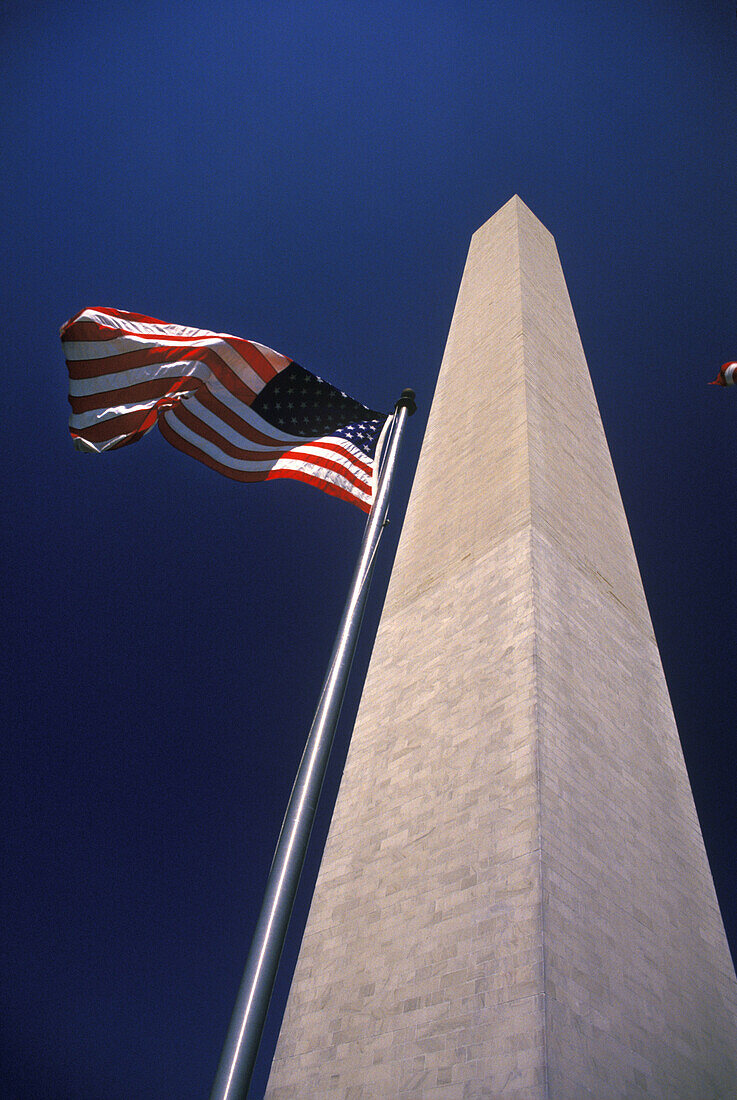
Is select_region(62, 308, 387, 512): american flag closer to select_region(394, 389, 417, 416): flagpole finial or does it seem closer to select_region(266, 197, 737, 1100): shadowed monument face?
select_region(394, 389, 417, 416): flagpole finial

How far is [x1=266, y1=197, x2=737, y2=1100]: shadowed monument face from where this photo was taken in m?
5.28

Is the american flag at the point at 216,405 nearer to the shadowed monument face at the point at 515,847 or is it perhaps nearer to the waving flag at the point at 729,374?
the shadowed monument face at the point at 515,847

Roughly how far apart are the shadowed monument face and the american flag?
211cm

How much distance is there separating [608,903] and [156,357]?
6.86 meters

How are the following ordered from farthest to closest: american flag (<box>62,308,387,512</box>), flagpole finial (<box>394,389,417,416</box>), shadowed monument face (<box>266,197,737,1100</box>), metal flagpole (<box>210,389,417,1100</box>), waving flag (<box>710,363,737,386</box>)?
waving flag (<box>710,363,737,386</box>) → flagpole finial (<box>394,389,417,416</box>) → american flag (<box>62,308,387,512</box>) → shadowed monument face (<box>266,197,737,1100</box>) → metal flagpole (<box>210,389,417,1100</box>)

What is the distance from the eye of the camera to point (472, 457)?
11711 millimetres

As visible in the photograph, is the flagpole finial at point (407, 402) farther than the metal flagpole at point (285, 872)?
Yes

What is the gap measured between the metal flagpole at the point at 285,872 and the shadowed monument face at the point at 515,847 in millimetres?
1794

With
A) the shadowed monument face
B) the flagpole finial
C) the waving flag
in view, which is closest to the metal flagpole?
the shadowed monument face

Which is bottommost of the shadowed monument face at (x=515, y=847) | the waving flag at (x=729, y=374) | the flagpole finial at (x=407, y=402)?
the shadowed monument face at (x=515, y=847)

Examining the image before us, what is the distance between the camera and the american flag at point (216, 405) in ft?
26.0

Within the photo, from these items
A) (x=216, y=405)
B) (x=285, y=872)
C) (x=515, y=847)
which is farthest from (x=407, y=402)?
(x=285, y=872)

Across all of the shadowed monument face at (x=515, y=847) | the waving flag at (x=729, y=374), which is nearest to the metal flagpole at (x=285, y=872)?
the shadowed monument face at (x=515, y=847)

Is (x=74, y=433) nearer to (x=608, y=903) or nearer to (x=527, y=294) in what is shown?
(x=608, y=903)
